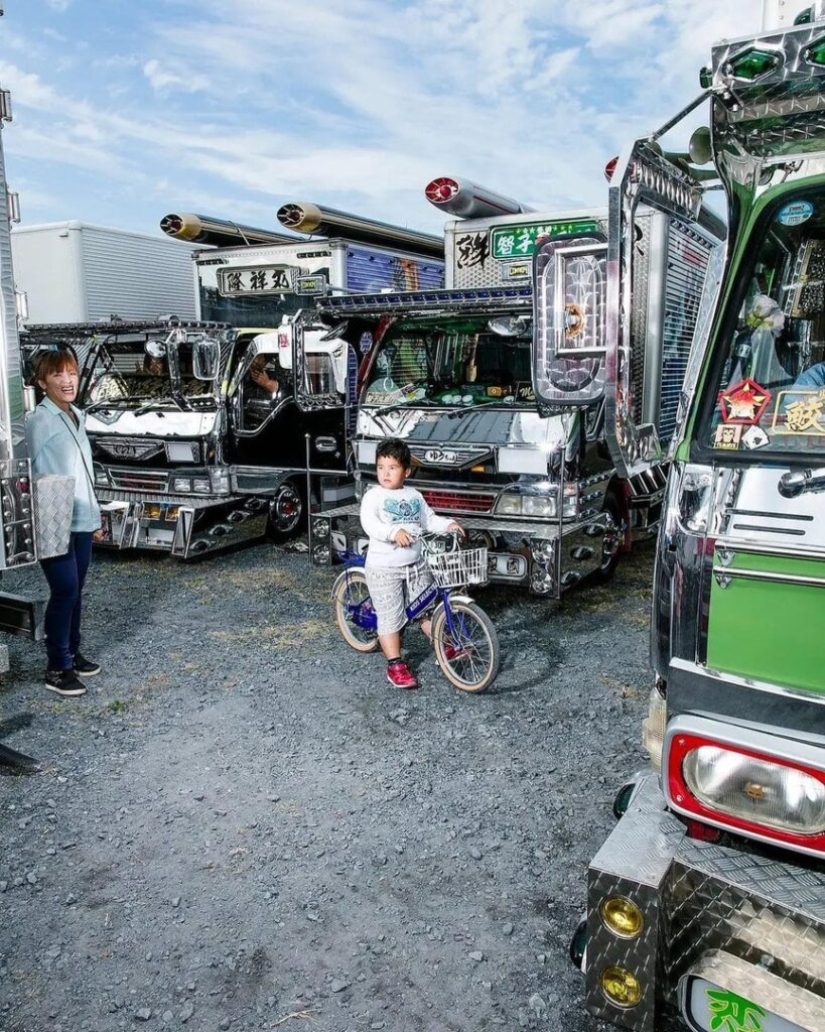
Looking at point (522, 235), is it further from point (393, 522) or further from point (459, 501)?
point (393, 522)

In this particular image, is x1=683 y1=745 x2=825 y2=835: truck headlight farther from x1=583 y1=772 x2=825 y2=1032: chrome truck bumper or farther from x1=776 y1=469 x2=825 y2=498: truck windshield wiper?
x1=776 y1=469 x2=825 y2=498: truck windshield wiper

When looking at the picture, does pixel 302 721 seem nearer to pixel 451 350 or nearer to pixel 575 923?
pixel 575 923

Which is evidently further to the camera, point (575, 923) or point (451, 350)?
point (451, 350)

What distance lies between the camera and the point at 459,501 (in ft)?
20.3

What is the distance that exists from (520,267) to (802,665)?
534 centimetres

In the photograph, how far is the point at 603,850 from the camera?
208 centimetres

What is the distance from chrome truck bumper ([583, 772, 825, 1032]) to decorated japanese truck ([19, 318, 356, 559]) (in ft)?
18.5

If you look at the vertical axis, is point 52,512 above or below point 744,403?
below

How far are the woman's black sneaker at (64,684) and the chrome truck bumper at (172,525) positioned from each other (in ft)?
9.13

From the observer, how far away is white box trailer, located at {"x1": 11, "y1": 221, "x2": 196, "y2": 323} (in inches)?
385

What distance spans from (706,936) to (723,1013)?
174 mm

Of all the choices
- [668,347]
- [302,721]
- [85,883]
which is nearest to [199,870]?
[85,883]

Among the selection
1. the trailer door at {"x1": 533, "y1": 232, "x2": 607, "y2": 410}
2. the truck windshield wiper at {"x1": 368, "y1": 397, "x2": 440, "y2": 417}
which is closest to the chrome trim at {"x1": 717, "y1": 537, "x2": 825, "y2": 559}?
the trailer door at {"x1": 533, "y1": 232, "x2": 607, "y2": 410}

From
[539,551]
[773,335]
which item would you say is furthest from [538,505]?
[773,335]
